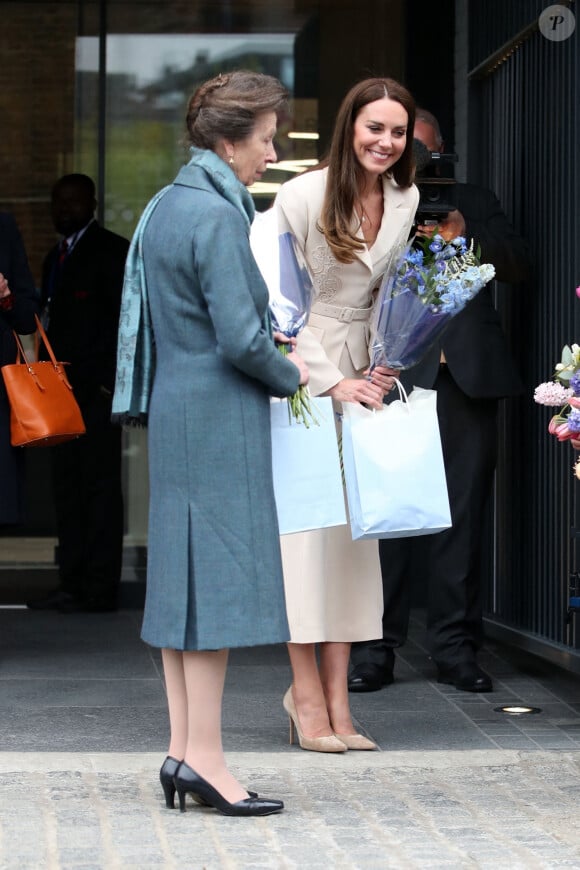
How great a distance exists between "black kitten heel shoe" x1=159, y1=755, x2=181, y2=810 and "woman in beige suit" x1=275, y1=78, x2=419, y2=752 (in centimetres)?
80

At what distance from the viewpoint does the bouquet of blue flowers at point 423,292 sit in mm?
4434

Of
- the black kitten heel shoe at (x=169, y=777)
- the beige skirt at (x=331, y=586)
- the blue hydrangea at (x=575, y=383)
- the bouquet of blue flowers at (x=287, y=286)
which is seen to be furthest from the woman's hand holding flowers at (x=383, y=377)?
the black kitten heel shoe at (x=169, y=777)

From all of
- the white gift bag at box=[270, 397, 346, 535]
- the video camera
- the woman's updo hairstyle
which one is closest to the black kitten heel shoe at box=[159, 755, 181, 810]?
the white gift bag at box=[270, 397, 346, 535]

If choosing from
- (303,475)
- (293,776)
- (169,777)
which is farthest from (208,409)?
(293,776)

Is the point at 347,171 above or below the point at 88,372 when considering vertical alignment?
A: above

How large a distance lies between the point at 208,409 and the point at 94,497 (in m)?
4.20

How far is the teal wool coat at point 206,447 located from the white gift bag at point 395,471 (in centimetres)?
50

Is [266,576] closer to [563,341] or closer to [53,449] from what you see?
[563,341]

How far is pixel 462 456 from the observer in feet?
19.8

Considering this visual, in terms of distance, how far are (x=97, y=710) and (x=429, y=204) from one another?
2118mm

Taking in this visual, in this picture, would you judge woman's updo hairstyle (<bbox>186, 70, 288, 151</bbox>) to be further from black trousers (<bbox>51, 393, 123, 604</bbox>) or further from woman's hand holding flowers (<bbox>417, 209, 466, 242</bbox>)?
black trousers (<bbox>51, 393, 123, 604</bbox>)

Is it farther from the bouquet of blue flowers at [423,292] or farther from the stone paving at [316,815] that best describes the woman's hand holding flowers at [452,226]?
the stone paving at [316,815]

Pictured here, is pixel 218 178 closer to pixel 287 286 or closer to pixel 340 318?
pixel 287 286

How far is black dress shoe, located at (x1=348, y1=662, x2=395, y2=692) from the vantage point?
5844 millimetres
